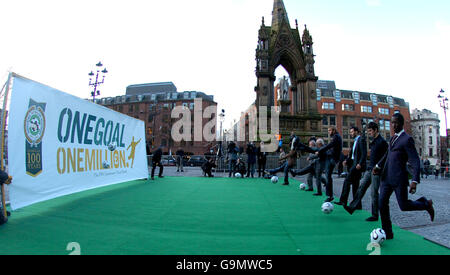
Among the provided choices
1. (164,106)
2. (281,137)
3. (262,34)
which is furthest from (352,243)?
(164,106)

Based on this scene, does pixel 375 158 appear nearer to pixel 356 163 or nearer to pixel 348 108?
pixel 356 163

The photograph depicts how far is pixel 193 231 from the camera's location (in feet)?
13.0

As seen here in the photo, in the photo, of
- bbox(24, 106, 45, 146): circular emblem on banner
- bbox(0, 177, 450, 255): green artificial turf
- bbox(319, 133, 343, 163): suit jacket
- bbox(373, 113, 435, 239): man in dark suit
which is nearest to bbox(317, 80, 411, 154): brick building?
bbox(319, 133, 343, 163): suit jacket

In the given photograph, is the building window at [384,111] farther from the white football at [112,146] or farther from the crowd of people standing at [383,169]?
the white football at [112,146]

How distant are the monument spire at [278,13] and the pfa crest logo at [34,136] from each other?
22394mm

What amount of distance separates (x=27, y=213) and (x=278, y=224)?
16.7ft

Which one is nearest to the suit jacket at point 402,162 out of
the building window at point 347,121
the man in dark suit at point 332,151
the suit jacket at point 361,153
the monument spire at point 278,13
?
the suit jacket at point 361,153

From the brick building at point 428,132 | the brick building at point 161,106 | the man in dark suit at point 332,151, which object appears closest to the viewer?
the man in dark suit at point 332,151

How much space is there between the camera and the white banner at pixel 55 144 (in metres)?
4.93

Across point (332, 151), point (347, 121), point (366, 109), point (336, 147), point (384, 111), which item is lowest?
point (332, 151)

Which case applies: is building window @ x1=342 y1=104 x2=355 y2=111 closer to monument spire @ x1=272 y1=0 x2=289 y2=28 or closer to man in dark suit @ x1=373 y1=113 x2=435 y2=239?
monument spire @ x1=272 y1=0 x2=289 y2=28

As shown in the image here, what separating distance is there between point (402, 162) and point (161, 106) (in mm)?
66691

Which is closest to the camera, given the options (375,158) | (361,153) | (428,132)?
(375,158)

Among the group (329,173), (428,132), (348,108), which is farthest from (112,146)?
(428,132)
